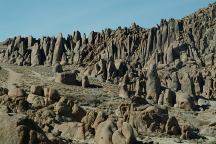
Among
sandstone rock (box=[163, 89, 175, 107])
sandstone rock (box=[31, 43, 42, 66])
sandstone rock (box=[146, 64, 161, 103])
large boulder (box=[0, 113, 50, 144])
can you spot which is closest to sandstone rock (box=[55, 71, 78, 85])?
sandstone rock (box=[146, 64, 161, 103])

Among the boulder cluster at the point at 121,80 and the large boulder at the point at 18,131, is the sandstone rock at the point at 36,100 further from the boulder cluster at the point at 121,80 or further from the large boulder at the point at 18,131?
the large boulder at the point at 18,131

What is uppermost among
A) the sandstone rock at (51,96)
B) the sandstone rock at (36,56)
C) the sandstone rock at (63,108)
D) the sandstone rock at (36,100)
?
the sandstone rock at (36,56)

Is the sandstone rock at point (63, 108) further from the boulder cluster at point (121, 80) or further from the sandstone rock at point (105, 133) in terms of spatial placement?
the sandstone rock at point (105, 133)

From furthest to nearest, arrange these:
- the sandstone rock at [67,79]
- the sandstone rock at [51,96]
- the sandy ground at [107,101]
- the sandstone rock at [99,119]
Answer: the sandstone rock at [67,79], the sandstone rock at [51,96], the sandy ground at [107,101], the sandstone rock at [99,119]

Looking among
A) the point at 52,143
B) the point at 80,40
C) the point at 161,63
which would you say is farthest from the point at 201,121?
the point at 80,40

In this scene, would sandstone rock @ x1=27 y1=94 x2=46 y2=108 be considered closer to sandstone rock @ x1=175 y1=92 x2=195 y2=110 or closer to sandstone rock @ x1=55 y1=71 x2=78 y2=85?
sandstone rock @ x1=175 y1=92 x2=195 y2=110

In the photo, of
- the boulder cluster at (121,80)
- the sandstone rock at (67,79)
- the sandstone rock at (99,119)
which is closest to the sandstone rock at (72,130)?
the boulder cluster at (121,80)

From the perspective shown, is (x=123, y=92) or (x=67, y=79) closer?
(x=123, y=92)

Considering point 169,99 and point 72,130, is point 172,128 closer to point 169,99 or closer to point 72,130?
point 72,130

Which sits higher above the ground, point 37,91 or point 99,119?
point 37,91

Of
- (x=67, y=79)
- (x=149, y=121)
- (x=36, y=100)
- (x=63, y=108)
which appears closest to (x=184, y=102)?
(x=67, y=79)

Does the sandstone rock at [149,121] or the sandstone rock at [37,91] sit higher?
the sandstone rock at [37,91]

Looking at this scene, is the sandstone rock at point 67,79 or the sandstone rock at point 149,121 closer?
the sandstone rock at point 149,121

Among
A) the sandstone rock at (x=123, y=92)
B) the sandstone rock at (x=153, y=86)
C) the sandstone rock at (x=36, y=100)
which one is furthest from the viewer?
the sandstone rock at (x=153, y=86)
